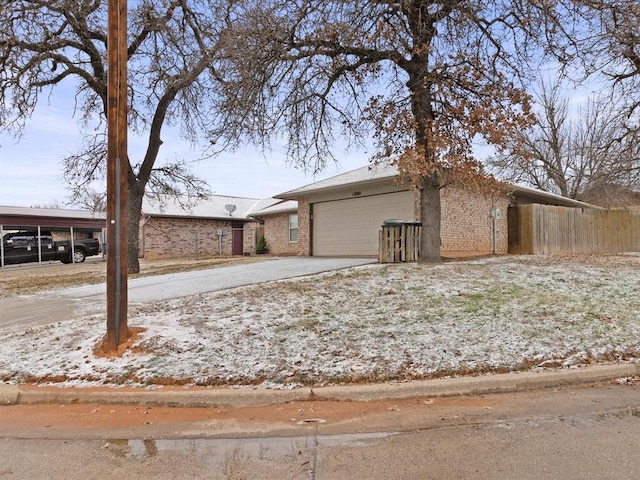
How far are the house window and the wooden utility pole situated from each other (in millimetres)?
18320

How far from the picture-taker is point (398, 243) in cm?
Result: 1341

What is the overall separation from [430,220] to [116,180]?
356 inches

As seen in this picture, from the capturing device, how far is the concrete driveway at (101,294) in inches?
336

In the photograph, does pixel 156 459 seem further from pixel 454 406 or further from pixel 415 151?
pixel 415 151

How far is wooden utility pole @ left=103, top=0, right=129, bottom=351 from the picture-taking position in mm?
5707

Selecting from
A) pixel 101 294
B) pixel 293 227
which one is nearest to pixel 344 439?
pixel 101 294

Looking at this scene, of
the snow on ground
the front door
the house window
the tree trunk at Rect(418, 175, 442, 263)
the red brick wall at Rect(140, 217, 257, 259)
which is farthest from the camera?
the front door

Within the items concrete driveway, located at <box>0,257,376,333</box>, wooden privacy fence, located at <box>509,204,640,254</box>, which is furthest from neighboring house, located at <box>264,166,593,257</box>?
concrete driveway, located at <box>0,257,376,333</box>

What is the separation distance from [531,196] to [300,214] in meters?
10.5

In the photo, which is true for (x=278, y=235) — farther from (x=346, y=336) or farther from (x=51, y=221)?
(x=346, y=336)

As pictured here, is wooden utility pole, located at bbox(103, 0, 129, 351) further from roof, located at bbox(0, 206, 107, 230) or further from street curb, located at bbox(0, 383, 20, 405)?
roof, located at bbox(0, 206, 107, 230)

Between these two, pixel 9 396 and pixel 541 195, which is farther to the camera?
pixel 541 195

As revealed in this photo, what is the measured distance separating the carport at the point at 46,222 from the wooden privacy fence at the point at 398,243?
57.0 ft

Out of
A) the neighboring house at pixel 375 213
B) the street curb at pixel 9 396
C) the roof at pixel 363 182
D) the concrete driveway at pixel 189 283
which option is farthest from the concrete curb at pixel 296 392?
the roof at pixel 363 182
